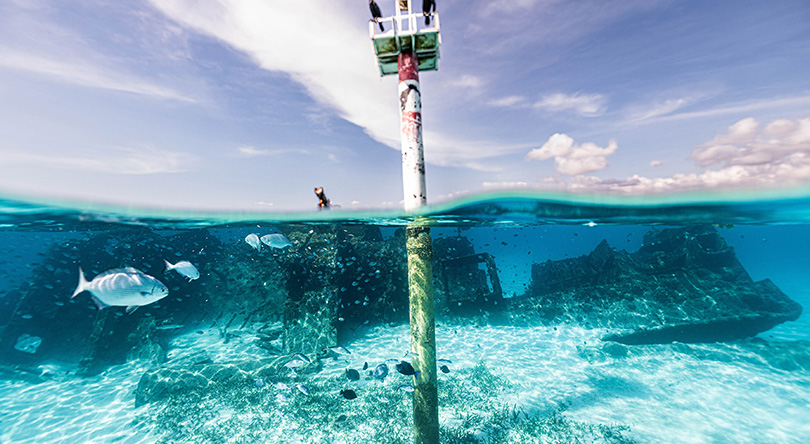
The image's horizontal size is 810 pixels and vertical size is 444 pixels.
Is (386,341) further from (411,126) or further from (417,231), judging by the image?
(411,126)

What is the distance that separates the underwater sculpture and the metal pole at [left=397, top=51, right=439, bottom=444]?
Result: 497 inches

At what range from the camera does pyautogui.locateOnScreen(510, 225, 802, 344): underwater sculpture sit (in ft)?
44.4

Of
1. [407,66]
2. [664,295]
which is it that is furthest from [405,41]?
[664,295]

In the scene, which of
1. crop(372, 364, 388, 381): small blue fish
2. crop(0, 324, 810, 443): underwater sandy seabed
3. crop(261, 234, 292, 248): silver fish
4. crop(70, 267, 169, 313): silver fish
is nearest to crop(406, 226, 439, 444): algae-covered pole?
crop(372, 364, 388, 381): small blue fish

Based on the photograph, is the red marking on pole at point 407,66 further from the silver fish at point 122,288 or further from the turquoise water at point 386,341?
the silver fish at point 122,288

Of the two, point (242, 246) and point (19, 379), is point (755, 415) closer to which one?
point (242, 246)

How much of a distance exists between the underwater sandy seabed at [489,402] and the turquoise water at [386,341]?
0.07 meters

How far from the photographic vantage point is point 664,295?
14.8 metres

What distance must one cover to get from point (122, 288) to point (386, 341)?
11.1 metres

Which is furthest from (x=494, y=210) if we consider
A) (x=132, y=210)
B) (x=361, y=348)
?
(x=132, y=210)

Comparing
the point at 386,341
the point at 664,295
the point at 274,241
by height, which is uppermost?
the point at 274,241

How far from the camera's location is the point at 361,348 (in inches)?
528

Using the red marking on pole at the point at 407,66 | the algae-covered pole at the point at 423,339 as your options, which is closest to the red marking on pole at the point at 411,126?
the red marking on pole at the point at 407,66

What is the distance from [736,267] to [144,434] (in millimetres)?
26882
